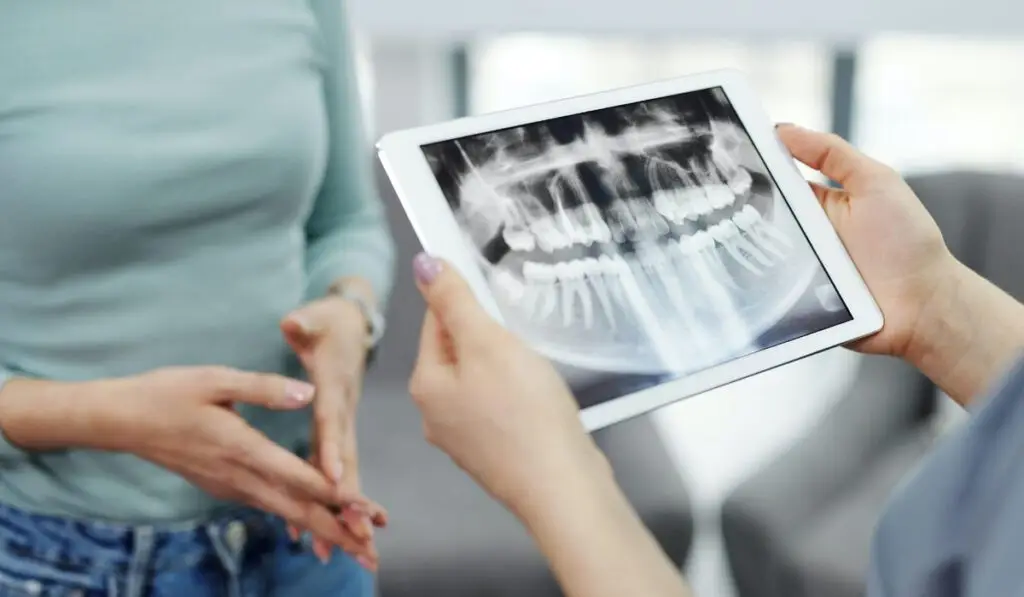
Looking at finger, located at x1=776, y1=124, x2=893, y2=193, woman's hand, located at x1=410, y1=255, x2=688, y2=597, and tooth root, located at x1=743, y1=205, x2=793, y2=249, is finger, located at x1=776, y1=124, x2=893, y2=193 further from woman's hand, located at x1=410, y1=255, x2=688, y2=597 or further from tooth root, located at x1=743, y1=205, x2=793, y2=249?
woman's hand, located at x1=410, y1=255, x2=688, y2=597

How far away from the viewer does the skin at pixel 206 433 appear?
0.64m

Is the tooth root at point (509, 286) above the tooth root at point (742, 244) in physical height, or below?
above

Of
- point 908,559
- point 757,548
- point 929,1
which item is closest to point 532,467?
point 908,559

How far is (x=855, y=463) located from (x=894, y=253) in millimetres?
703

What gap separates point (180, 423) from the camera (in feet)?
2.11

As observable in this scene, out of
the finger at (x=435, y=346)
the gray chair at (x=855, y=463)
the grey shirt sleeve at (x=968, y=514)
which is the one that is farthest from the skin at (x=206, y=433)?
the gray chair at (x=855, y=463)

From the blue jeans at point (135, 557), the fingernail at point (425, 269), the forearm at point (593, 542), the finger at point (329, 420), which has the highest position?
the fingernail at point (425, 269)

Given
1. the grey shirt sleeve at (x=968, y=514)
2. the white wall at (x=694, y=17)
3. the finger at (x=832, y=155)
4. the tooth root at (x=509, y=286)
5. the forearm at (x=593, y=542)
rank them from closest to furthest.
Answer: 1. the grey shirt sleeve at (x=968, y=514)
2. the forearm at (x=593, y=542)
3. the tooth root at (x=509, y=286)
4. the finger at (x=832, y=155)
5. the white wall at (x=694, y=17)

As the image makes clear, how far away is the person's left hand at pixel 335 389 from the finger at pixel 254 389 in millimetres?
53

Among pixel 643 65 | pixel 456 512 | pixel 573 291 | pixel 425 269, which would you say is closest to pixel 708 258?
pixel 573 291

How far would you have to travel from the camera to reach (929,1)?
1480mm

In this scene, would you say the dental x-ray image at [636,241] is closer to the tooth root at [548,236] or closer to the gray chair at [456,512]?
the tooth root at [548,236]

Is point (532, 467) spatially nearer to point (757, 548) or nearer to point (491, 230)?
point (491, 230)

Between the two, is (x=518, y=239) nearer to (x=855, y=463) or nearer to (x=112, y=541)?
(x=112, y=541)
